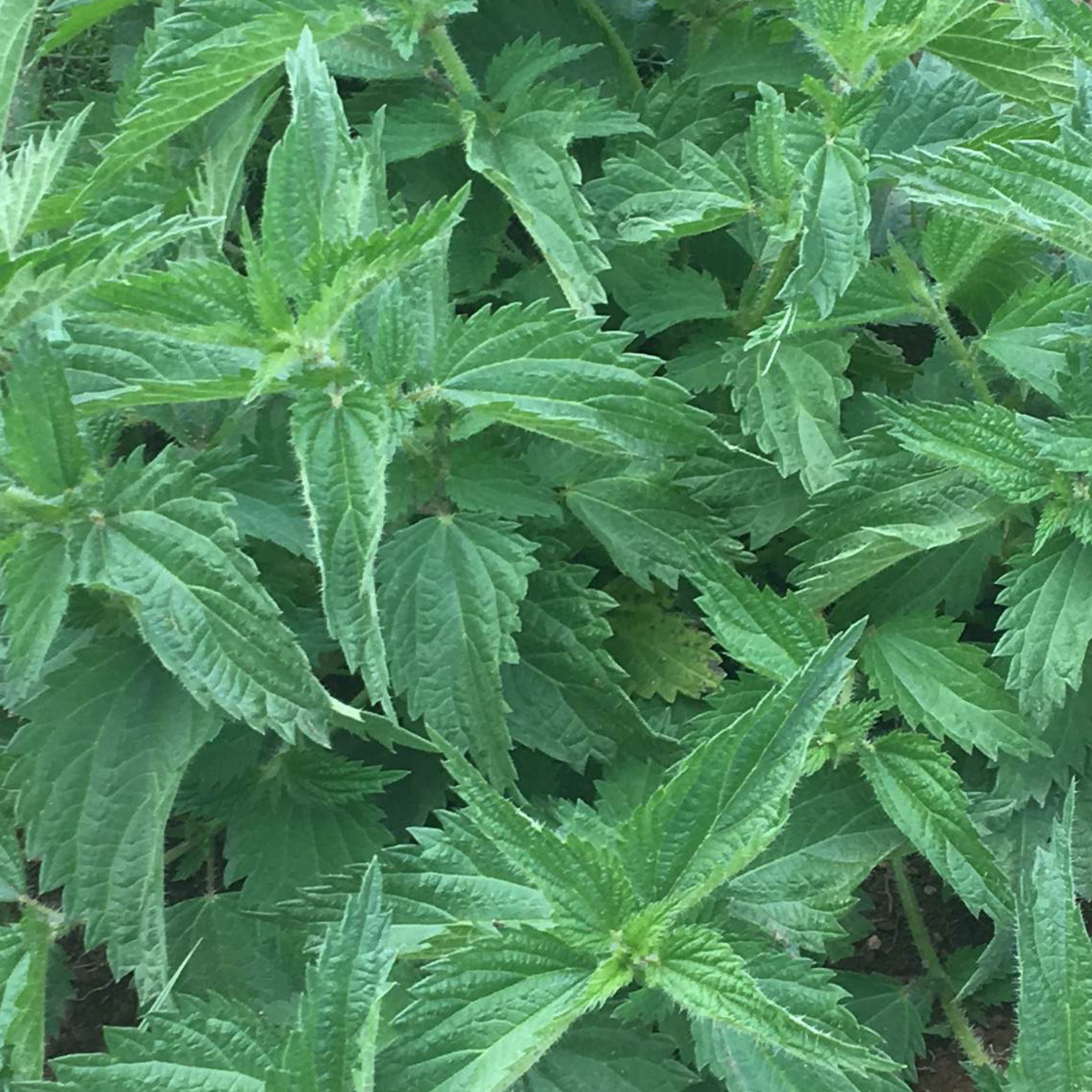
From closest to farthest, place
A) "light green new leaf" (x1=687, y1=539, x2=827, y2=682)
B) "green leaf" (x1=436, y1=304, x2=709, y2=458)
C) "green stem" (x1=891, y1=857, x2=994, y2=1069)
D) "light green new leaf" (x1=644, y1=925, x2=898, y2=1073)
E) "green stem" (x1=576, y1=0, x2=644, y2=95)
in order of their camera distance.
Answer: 1. "light green new leaf" (x1=644, y1=925, x2=898, y2=1073)
2. "green leaf" (x1=436, y1=304, x2=709, y2=458)
3. "light green new leaf" (x1=687, y1=539, x2=827, y2=682)
4. "green stem" (x1=891, y1=857, x2=994, y2=1069)
5. "green stem" (x1=576, y1=0, x2=644, y2=95)

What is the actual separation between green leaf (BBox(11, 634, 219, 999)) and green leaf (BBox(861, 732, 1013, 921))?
625 mm

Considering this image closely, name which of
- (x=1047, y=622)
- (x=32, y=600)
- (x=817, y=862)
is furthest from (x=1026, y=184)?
(x=32, y=600)

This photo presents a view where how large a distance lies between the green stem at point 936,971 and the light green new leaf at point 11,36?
3.91 feet

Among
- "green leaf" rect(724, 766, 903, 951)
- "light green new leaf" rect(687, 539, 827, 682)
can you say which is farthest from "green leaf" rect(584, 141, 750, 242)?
"green leaf" rect(724, 766, 903, 951)

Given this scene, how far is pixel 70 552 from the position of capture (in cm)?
87

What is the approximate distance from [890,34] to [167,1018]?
101cm

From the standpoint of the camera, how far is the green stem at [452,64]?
1100 mm

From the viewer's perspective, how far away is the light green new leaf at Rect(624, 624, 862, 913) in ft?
2.54

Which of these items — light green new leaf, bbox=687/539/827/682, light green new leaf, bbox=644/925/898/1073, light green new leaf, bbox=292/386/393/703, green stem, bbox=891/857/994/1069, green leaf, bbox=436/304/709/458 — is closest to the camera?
light green new leaf, bbox=644/925/898/1073

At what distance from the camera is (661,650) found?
1.21 meters

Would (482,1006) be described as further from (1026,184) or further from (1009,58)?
(1009,58)

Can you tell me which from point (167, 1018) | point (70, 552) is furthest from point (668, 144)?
point (167, 1018)

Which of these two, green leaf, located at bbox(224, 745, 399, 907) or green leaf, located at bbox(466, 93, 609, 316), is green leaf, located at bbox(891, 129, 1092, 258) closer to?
green leaf, located at bbox(466, 93, 609, 316)

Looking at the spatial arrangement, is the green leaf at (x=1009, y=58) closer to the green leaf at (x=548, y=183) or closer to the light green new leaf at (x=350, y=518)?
the green leaf at (x=548, y=183)
